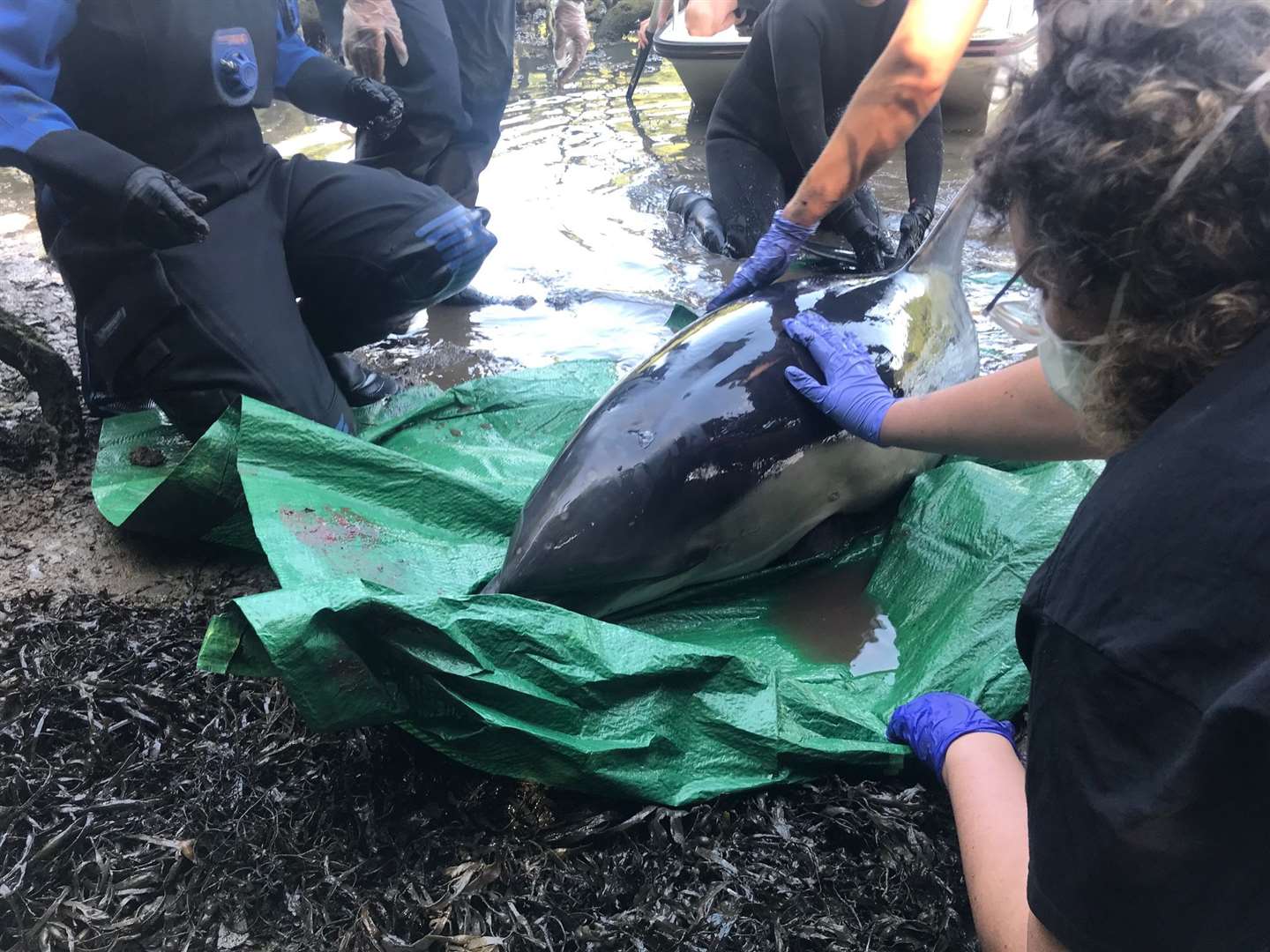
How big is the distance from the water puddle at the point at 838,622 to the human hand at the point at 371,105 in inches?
92.6

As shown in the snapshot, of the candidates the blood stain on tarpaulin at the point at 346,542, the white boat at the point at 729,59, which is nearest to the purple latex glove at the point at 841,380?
the blood stain on tarpaulin at the point at 346,542

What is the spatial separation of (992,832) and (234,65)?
9.84 ft

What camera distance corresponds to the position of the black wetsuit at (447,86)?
14.9 ft

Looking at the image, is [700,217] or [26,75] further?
[700,217]

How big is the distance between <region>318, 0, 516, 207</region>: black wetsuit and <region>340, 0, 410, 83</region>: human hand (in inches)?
14.4

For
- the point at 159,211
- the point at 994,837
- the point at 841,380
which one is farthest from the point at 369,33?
the point at 994,837

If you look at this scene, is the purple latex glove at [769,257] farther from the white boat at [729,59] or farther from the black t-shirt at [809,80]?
the white boat at [729,59]

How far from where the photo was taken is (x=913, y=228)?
4398 mm

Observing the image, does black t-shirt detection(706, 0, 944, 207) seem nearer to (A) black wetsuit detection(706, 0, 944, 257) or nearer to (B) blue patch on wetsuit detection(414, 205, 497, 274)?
(A) black wetsuit detection(706, 0, 944, 257)

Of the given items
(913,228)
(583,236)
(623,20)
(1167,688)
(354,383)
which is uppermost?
Answer: (1167,688)

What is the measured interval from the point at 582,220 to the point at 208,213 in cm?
268

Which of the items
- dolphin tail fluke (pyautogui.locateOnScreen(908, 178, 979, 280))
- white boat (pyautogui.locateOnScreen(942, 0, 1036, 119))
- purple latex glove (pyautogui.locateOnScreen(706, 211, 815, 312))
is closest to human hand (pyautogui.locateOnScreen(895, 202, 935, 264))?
dolphin tail fluke (pyautogui.locateOnScreen(908, 178, 979, 280))

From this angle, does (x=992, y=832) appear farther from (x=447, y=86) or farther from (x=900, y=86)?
(x=447, y=86)

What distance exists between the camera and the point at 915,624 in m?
2.45
